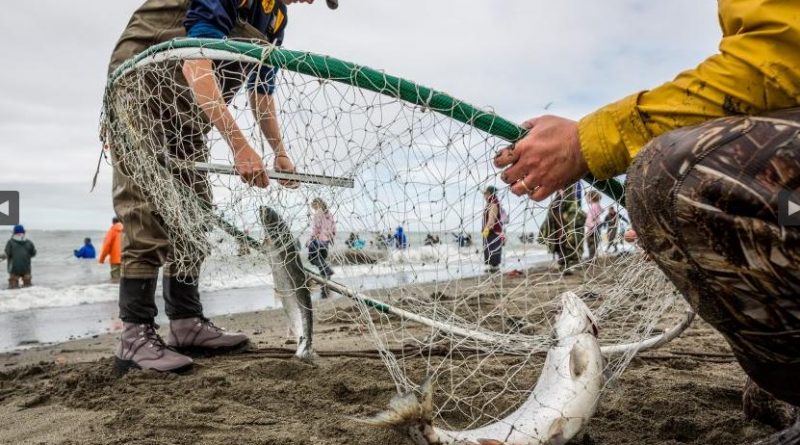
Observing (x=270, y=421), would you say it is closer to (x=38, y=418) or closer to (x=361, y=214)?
(x=361, y=214)

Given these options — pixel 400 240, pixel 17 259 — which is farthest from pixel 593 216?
pixel 17 259

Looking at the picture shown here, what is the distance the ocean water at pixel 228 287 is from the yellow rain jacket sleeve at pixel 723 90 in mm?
780

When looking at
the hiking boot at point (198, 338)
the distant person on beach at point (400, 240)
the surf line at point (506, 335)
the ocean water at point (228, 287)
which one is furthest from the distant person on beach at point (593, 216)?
the hiking boot at point (198, 338)

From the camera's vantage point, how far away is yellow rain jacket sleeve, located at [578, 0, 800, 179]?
1371mm

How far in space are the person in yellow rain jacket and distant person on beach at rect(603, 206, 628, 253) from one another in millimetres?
736

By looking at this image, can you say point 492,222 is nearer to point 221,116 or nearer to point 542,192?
point 542,192

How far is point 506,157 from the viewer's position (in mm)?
1859

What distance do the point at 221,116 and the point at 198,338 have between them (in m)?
1.85

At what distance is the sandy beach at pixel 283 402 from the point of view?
228cm

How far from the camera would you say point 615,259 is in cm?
275

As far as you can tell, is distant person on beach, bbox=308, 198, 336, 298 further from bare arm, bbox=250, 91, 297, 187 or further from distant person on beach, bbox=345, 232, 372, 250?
bare arm, bbox=250, 91, 297, 187

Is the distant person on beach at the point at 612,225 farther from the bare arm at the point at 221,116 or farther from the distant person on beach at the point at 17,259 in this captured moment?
the distant person on beach at the point at 17,259

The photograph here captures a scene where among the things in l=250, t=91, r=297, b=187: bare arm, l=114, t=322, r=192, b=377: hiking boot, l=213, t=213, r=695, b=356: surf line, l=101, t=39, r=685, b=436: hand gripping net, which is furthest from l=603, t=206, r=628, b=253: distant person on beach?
l=114, t=322, r=192, b=377: hiking boot

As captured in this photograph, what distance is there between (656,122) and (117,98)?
285 cm
